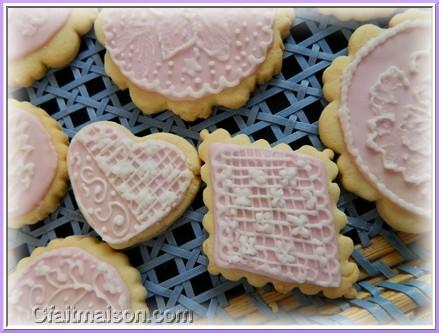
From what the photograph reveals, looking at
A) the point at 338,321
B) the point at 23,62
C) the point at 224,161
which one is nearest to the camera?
the point at 338,321

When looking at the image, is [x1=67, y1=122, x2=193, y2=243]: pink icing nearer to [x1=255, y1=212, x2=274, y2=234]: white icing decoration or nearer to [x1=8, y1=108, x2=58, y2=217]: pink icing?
[x1=8, y1=108, x2=58, y2=217]: pink icing

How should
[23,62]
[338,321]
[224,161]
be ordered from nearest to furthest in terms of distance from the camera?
1. [338,321]
2. [224,161]
3. [23,62]

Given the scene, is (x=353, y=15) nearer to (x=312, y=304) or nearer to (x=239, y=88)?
(x=239, y=88)

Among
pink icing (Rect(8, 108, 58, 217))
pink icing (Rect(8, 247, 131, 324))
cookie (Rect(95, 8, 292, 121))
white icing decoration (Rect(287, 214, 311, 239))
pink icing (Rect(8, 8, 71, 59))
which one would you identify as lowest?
pink icing (Rect(8, 247, 131, 324))

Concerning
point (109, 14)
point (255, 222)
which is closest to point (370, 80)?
point (255, 222)

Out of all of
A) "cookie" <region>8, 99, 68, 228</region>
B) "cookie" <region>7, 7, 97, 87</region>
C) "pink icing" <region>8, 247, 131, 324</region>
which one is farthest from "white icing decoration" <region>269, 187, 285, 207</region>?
Result: "cookie" <region>7, 7, 97, 87</region>

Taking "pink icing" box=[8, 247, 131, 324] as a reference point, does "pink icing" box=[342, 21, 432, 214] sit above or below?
above
